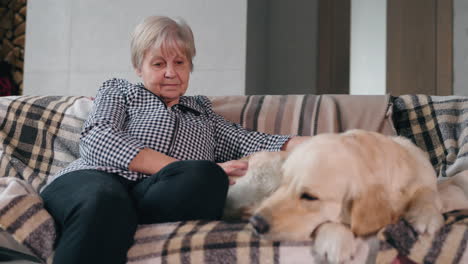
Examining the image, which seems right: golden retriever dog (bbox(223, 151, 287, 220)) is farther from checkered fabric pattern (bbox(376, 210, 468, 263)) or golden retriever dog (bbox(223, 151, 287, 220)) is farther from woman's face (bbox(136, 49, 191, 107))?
woman's face (bbox(136, 49, 191, 107))

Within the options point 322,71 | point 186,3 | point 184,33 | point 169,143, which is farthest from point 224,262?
point 322,71

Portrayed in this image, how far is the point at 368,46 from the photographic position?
143 inches

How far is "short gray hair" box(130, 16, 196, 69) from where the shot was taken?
5.47ft

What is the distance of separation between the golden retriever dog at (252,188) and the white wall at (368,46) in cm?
229

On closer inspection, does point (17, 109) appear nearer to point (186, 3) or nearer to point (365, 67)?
point (186, 3)

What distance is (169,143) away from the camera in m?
1.55

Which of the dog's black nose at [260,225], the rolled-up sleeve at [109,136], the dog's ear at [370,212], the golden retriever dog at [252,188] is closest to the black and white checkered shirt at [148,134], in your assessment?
the rolled-up sleeve at [109,136]

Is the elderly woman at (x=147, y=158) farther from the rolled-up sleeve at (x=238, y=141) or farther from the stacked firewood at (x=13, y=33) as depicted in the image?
the stacked firewood at (x=13, y=33)

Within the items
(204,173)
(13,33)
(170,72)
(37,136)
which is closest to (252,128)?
(170,72)

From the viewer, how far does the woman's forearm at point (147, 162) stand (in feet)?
4.64

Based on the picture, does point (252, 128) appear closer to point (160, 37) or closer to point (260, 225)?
point (160, 37)

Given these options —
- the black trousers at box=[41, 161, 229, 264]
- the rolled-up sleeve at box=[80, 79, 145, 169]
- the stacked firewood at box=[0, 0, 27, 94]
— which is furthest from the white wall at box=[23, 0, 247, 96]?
the black trousers at box=[41, 161, 229, 264]

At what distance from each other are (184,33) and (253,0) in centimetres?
142

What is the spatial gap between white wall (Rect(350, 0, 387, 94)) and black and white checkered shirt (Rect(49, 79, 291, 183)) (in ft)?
6.66
